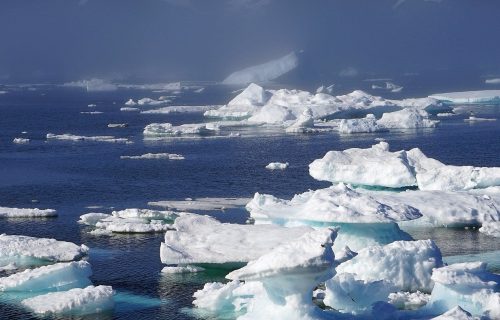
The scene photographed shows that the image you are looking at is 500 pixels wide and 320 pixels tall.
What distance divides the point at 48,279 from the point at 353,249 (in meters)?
7.88

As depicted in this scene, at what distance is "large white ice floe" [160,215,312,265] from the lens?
2228 cm

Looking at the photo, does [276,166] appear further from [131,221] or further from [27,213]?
[131,221]

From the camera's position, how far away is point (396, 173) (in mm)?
31188

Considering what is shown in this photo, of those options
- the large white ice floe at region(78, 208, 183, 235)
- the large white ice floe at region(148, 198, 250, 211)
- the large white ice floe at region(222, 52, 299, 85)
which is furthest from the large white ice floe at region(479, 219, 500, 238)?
the large white ice floe at region(222, 52, 299, 85)

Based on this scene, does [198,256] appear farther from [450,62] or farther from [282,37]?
[450,62]

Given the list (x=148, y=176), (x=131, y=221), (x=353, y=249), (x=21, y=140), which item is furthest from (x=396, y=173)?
(x=21, y=140)

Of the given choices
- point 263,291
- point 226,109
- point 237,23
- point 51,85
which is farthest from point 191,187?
point 237,23

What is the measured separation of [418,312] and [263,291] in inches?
124

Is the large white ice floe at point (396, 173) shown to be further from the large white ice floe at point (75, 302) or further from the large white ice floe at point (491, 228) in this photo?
the large white ice floe at point (75, 302)

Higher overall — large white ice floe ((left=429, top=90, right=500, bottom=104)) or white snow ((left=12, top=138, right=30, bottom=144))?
large white ice floe ((left=429, top=90, right=500, bottom=104))

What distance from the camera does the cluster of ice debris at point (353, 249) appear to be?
1694 cm

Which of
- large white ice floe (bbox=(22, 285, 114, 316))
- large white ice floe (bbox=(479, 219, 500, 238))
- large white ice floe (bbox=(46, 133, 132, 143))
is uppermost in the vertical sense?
large white ice floe (bbox=(46, 133, 132, 143))

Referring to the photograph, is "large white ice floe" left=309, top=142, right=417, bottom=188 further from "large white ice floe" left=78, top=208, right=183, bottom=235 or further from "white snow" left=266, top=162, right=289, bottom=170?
"white snow" left=266, top=162, right=289, bottom=170

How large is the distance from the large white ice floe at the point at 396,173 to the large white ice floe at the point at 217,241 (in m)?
7.59
